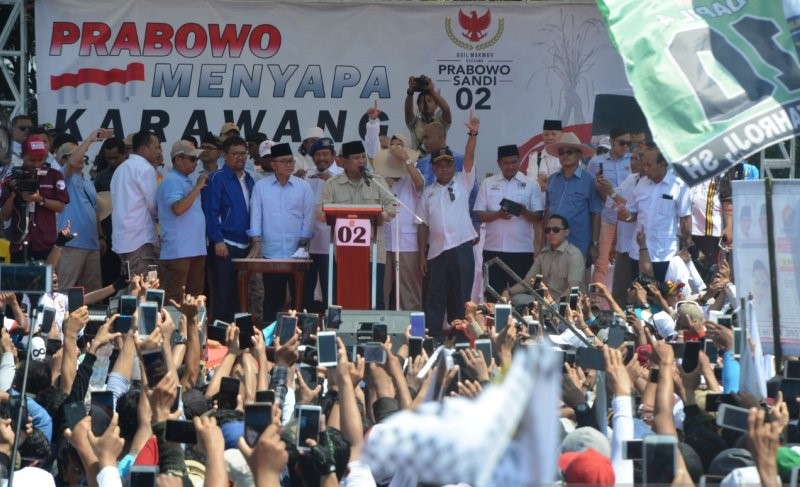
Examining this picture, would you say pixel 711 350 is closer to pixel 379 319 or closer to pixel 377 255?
pixel 379 319

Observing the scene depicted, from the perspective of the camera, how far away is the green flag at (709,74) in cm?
638

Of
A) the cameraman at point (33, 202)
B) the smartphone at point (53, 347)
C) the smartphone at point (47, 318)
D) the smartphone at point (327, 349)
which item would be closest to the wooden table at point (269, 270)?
the cameraman at point (33, 202)

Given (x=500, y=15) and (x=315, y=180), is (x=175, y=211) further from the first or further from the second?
(x=500, y=15)

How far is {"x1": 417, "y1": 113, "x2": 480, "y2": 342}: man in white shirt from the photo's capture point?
12.8 meters

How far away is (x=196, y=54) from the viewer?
51.4 feet

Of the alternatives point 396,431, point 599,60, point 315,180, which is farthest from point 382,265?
point 396,431

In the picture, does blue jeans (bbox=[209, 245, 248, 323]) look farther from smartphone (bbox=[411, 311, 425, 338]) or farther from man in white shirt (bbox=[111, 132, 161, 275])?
smartphone (bbox=[411, 311, 425, 338])

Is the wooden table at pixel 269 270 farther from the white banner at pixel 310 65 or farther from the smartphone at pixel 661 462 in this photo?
the smartphone at pixel 661 462

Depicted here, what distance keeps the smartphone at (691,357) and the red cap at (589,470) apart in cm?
276

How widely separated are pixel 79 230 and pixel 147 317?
6792 millimetres

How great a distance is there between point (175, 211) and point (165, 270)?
0.57 meters

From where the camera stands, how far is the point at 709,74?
22.2 ft

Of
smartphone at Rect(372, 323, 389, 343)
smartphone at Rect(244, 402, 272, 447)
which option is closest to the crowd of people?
smartphone at Rect(372, 323, 389, 343)

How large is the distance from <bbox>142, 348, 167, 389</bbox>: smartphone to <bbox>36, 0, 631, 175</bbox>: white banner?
1015cm
